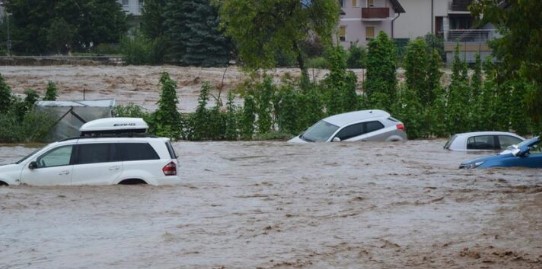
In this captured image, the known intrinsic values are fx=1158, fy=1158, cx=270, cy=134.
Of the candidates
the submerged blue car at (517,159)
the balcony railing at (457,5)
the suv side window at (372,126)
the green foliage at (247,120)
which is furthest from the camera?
the balcony railing at (457,5)

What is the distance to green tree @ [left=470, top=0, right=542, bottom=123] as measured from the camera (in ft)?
52.9

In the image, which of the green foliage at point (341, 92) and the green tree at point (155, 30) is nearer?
the green foliage at point (341, 92)

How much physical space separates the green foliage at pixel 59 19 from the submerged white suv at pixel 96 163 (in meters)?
64.6

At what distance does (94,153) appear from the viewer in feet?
70.1

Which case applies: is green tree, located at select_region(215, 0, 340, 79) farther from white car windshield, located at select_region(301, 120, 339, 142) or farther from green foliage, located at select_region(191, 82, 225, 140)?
white car windshield, located at select_region(301, 120, 339, 142)

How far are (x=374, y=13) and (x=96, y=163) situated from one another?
205ft

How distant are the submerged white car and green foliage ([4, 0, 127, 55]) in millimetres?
55168

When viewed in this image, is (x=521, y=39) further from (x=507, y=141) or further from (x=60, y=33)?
(x=60, y=33)

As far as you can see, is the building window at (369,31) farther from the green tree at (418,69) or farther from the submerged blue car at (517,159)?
the submerged blue car at (517,159)

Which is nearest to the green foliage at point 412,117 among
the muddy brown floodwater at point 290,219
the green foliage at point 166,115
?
the green foliage at point 166,115

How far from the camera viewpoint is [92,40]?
88500 millimetres

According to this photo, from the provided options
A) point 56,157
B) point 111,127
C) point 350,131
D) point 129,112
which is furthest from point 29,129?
point 56,157

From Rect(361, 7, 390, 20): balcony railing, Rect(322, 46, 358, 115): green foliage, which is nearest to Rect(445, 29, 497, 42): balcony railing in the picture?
Rect(361, 7, 390, 20): balcony railing

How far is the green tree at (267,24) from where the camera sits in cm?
4306
